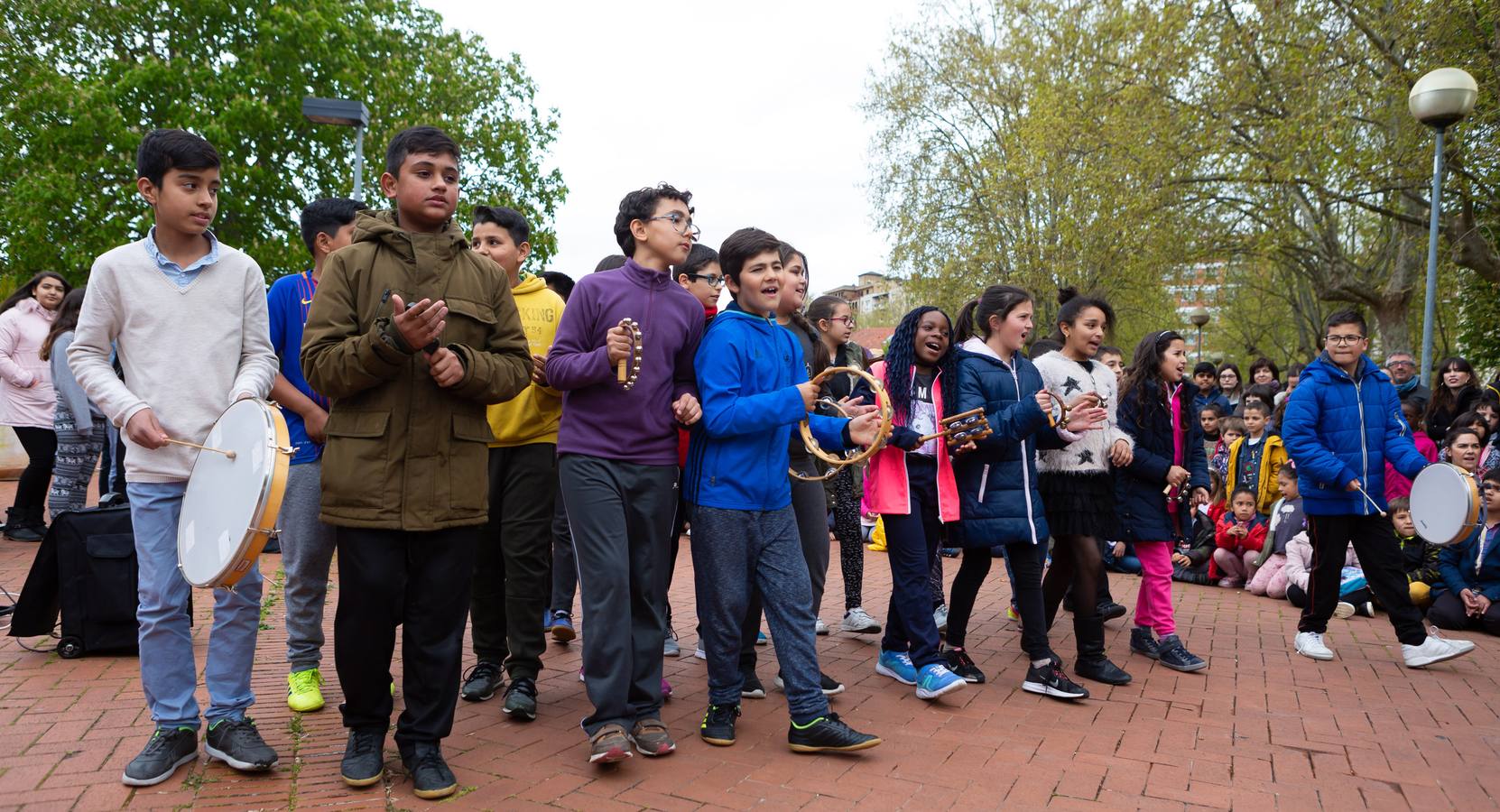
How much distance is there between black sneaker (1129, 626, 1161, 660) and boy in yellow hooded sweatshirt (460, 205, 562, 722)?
3663 millimetres

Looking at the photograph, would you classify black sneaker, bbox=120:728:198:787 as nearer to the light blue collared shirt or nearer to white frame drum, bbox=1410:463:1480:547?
the light blue collared shirt

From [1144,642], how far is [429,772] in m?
4.38

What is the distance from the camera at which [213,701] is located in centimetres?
369

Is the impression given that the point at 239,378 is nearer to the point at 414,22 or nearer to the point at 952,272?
the point at 952,272

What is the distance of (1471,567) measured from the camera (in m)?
7.19

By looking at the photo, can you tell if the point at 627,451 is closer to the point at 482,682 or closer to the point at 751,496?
the point at 751,496

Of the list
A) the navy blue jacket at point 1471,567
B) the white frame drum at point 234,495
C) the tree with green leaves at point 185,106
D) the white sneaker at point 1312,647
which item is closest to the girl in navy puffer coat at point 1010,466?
the white sneaker at point 1312,647

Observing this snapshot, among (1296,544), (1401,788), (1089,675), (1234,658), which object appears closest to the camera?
(1401,788)

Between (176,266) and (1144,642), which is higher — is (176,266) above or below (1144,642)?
above

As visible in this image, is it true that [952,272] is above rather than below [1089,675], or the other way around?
above

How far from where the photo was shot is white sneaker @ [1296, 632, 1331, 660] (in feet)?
20.2

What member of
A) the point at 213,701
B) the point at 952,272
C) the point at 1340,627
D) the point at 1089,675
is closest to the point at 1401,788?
the point at 1089,675

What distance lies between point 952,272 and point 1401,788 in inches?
1014

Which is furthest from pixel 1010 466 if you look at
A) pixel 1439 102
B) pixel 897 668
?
pixel 1439 102
